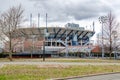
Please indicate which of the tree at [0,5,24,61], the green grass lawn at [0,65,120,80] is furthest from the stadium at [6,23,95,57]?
the green grass lawn at [0,65,120,80]

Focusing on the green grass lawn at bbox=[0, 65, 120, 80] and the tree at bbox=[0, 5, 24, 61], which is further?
the tree at bbox=[0, 5, 24, 61]

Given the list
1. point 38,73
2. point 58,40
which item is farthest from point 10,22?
point 58,40

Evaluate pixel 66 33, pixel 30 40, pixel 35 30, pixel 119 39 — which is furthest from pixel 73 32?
pixel 119 39

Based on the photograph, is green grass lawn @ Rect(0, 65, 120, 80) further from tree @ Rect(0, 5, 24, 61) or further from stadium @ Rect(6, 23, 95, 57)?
stadium @ Rect(6, 23, 95, 57)

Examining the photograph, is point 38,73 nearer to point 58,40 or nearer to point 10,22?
point 10,22

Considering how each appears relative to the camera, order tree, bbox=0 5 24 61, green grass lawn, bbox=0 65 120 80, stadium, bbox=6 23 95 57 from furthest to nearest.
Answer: stadium, bbox=6 23 95 57 → tree, bbox=0 5 24 61 → green grass lawn, bbox=0 65 120 80

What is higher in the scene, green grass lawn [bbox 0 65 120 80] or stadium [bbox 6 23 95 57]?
stadium [bbox 6 23 95 57]

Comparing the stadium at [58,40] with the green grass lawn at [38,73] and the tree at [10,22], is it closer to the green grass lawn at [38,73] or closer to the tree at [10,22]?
the tree at [10,22]

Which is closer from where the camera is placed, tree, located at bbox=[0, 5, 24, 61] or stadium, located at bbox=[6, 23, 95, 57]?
tree, located at bbox=[0, 5, 24, 61]

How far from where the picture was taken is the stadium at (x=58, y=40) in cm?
9210

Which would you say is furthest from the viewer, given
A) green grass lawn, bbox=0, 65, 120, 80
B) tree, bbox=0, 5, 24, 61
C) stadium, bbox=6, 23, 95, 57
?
stadium, bbox=6, 23, 95, 57

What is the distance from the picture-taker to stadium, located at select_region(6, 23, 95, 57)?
302ft

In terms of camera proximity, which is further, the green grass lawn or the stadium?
the stadium

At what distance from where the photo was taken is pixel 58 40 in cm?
12125
